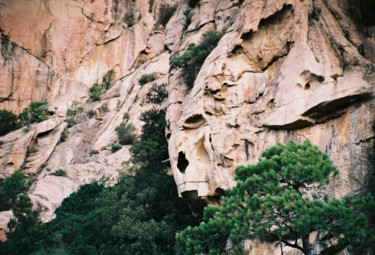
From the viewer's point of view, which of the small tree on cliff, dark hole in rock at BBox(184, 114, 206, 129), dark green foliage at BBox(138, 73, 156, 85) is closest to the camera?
the small tree on cliff

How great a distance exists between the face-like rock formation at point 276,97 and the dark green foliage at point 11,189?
2290cm

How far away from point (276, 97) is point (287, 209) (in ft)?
25.8

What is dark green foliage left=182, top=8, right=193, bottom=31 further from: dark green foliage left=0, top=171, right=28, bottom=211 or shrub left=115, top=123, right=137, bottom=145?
dark green foliage left=0, top=171, right=28, bottom=211

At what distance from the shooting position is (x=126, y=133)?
44.1 metres

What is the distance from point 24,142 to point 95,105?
11.5 meters

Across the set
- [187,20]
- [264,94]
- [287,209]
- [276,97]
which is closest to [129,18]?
[187,20]

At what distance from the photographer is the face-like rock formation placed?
15.9 m

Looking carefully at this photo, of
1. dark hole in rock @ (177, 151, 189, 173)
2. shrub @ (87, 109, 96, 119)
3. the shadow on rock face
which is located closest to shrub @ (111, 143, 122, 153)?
shrub @ (87, 109, 96, 119)

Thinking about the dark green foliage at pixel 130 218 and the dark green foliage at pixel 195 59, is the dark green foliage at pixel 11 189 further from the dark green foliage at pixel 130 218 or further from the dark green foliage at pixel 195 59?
the dark green foliage at pixel 195 59

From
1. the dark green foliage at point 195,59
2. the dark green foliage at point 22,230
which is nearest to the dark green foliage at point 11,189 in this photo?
the dark green foliage at point 22,230

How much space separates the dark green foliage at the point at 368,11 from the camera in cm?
1948

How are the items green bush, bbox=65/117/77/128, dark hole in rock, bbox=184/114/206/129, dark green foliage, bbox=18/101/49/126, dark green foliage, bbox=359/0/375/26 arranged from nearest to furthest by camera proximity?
1. dark green foliage, bbox=359/0/375/26
2. dark hole in rock, bbox=184/114/206/129
3. dark green foliage, bbox=18/101/49/126
4. green bush, bbox=65/117/77/128

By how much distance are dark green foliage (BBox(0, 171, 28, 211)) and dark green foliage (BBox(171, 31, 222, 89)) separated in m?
22.2

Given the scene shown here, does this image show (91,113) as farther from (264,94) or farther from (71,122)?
(264,94)
